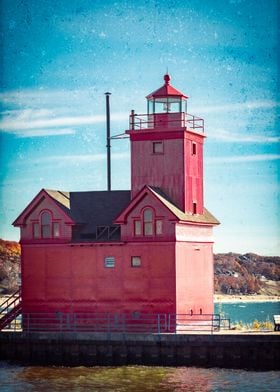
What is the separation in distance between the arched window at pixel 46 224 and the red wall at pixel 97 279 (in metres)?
0.55

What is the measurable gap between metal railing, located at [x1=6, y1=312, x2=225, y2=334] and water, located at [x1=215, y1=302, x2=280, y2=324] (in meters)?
34.6

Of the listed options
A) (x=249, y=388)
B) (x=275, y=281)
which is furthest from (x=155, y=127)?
(x=275, y=281)

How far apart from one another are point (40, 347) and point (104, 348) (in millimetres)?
2846

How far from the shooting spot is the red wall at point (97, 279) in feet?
169

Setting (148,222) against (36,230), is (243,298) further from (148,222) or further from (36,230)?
(148,222)

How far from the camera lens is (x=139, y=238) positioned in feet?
171

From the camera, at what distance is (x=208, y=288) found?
54.7 metres

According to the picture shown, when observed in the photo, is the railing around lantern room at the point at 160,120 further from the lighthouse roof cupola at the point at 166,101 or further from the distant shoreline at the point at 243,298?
the distant shoreline at the point at 243,298

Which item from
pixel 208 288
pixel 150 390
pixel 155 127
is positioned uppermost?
pixel 155 127

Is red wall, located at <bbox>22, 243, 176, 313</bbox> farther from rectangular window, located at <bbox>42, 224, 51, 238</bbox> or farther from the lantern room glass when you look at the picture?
the lantern room glass

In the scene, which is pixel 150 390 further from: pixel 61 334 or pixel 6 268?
pixel 6 268

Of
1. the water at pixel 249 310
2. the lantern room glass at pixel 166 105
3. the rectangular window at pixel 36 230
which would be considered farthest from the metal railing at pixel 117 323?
the water at pixel 249 310

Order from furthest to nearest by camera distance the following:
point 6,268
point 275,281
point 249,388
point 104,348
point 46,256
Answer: point 275,281 < point 6,268 < point 46,256 < point 104,348 < point 249,388

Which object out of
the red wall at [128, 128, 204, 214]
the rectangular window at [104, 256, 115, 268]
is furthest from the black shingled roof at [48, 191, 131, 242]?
the red wall at [128, 128, 204, 214]
